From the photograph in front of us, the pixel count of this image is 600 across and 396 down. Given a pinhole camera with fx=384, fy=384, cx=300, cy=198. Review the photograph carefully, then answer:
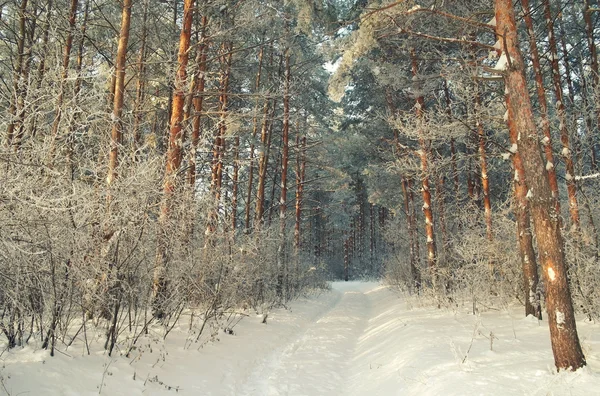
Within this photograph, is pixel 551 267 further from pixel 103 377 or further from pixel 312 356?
pixel 103 377

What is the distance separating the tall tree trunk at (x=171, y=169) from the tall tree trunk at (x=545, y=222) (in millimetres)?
4916

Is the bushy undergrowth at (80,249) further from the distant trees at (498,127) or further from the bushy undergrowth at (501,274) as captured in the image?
the bushy undergrowth at (501,274)

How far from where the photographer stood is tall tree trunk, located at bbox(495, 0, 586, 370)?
15.2 ft

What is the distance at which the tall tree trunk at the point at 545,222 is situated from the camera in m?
4.64

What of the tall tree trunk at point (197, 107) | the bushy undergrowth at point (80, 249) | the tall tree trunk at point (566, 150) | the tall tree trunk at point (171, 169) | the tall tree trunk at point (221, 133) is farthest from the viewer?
the tall tree trunk at point (566, 150)

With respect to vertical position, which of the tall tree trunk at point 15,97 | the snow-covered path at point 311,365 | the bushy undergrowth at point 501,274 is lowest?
the snow-covered path at point 311,365

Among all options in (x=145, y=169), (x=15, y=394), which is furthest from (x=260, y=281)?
(x=15, y=394)

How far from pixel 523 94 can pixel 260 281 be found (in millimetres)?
8595

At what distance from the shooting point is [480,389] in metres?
4.38

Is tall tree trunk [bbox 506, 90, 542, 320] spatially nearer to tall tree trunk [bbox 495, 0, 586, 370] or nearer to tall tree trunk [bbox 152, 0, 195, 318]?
tall tree trunk [bbox 495, 0, 586, 370]

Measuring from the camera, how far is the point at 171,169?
706 cm

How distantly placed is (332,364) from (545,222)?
4579 mm

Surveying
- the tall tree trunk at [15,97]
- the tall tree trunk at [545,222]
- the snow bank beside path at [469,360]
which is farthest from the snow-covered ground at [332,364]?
the tall tree trunk at [15,97]

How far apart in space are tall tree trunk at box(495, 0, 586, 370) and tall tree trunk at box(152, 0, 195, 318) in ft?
16.1
